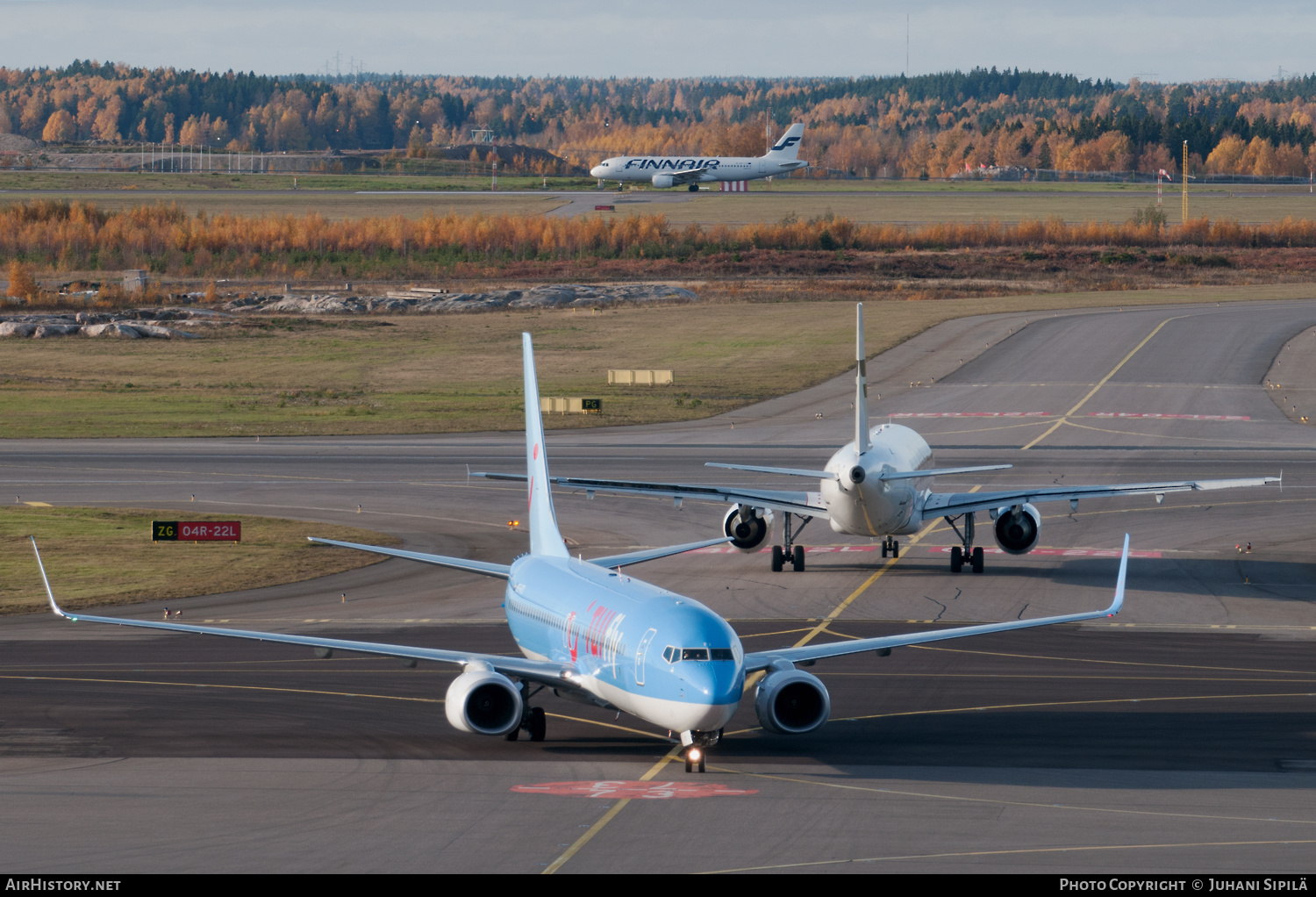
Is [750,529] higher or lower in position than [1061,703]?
higher

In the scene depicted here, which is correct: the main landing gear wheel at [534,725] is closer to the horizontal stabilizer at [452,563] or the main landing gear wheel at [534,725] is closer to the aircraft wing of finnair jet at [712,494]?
the horizontal stabilizer at [452,563]

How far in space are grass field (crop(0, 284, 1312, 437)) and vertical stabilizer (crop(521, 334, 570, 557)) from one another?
49.2 m

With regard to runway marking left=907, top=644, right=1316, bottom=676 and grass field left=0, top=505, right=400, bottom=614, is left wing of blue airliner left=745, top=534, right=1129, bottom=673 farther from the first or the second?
grass field left=0, top=505, right=400, bottom=614

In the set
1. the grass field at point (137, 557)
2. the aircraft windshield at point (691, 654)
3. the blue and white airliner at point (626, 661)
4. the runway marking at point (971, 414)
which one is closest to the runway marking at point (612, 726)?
the blue and white airliner at point (626, 661)

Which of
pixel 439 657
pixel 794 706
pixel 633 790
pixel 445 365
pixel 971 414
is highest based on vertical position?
pixel 439 657

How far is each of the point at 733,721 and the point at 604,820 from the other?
7848mm

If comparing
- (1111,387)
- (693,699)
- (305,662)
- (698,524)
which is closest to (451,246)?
(1111,387)

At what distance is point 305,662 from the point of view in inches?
1612

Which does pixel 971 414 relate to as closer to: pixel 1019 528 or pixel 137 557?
pixel 1019 528

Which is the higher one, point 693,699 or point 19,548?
point 693,699

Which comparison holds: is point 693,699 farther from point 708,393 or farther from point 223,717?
point 708,393

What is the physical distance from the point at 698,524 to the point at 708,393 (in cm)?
3895

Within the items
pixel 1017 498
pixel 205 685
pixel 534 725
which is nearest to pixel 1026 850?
pixel 534 725

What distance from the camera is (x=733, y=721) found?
3388 cm
